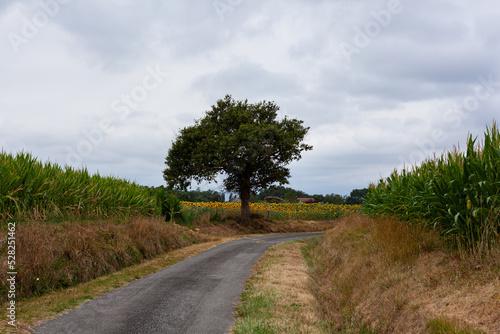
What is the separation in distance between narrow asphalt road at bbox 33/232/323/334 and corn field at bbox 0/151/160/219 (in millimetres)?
4337

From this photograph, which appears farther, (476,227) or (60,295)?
(60,295)

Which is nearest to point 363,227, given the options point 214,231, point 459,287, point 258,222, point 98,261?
point 459,287

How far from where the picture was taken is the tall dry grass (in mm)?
8023

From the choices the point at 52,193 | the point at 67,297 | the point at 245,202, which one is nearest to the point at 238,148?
the point at 245,202

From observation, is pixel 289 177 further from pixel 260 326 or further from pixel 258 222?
pixel 260 326

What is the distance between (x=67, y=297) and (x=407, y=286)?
7108 millimetres

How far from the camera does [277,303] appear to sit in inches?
293

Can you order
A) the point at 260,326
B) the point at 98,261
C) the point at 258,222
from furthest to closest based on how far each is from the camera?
the point at 258,222 < the point at 98,261 < the point at 260,326

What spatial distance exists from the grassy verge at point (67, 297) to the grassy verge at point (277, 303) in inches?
134

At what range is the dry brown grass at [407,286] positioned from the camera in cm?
490

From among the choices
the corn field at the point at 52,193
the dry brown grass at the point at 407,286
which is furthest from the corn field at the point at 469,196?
the corn field at the point at 52,193

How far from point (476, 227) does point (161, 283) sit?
7.43 m

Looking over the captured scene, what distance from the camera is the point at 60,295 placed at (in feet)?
25.7

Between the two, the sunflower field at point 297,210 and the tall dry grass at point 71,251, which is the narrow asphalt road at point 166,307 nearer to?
the tall dry grass at point 71,251
